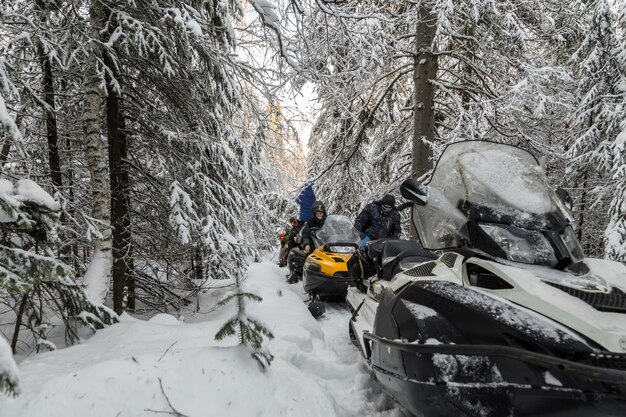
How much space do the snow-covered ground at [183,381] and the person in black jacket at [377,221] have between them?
10.5 ft

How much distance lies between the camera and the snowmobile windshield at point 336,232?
22.8ft

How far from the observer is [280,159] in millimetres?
6680

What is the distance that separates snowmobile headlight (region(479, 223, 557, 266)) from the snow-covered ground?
1506mm

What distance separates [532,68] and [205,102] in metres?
5.72

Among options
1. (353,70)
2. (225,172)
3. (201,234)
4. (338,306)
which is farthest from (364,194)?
(201,234)

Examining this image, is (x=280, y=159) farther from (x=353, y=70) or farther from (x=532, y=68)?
(x=532, y=68)

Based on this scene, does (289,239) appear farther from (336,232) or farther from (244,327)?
(244,327)

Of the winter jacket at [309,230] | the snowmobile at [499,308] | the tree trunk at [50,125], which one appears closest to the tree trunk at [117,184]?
the tree trunk at [50,125]

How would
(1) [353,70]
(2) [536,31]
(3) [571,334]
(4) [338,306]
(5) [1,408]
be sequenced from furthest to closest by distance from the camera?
(2) [536,31], (1) [353,70], (4) [338,306], (5) [1,408], (3) [571,334]

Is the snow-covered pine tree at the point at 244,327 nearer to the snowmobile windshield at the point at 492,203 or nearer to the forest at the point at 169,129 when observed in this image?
the forest at the point at 169,129

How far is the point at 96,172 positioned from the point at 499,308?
428 centimetres

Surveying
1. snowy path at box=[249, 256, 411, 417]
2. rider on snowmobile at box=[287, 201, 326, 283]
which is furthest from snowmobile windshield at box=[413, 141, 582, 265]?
rider on snowmobile at box=[287, 201, 326, 283]

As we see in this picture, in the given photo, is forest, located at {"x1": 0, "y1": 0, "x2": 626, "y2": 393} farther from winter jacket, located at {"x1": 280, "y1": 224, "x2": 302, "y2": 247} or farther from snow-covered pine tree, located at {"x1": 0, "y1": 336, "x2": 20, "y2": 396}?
winter jacket, located at {"x1": 280, "y1": 224, "x2": 302, "y2": 247}

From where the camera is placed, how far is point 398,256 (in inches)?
143
